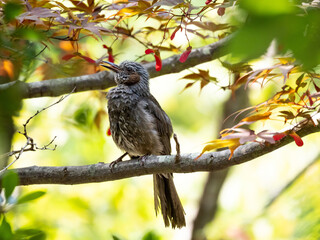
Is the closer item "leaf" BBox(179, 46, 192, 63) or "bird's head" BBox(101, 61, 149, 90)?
"leaf" BBox(179, 46, 192, 63)

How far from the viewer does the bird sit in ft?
13.6

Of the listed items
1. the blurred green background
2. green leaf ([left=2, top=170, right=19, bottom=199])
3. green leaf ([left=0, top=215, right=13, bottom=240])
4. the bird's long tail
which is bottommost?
the blurred green background

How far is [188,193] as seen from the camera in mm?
8172

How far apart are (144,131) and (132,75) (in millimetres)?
674

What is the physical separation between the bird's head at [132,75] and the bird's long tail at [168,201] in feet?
3.25

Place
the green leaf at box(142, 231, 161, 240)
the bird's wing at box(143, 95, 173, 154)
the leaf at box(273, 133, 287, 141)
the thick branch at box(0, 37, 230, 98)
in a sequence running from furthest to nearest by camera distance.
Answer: the bird's wing at box(143, 95, 173, 154), the thick branch at box(0, 37, 230, 98), the leaf at box(273, 133, 287, 141), the green leaf at box(142, 231, 161, 240)

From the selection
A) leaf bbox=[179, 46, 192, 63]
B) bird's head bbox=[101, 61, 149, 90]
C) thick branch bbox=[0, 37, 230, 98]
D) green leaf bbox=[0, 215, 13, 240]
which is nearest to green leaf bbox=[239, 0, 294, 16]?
green leaf bbox=[0, 215, 13, 240]

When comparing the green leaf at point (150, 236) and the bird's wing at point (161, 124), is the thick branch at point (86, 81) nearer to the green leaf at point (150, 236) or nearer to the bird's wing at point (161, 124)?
the bird's wing at point (161, 124)

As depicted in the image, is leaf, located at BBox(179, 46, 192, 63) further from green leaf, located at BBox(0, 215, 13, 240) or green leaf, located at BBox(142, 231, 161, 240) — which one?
green leaf, located at BBox(0, 215, 13, 240)

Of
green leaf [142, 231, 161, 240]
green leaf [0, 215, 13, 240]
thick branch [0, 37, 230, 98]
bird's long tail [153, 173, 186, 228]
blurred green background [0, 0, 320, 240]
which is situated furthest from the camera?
blurred green background [0, 0, 320, 240]

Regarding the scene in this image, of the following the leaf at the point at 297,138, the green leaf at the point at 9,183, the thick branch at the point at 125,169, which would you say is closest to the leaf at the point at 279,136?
the leaf at the point at 297,138

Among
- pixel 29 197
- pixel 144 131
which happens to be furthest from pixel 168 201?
pixel 29 197

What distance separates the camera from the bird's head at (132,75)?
443 centimetres

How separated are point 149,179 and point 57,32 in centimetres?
518
